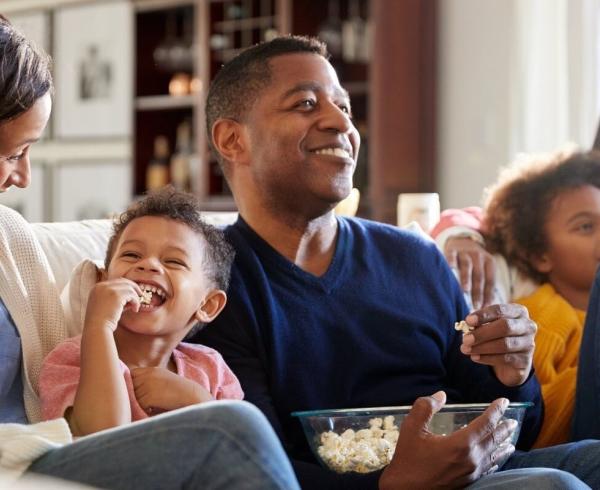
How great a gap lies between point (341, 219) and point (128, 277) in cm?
50

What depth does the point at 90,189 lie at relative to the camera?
6637 mm

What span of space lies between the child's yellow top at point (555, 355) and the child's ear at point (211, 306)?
0.71m

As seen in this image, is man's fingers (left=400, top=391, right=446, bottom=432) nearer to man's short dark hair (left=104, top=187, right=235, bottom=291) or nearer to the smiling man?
the smiling man

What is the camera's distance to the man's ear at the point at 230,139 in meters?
2.04

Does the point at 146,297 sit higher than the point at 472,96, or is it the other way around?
the point at 472,96

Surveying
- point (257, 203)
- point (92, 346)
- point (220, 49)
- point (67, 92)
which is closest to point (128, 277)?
point (92, 346)

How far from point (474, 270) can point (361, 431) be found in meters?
0.73

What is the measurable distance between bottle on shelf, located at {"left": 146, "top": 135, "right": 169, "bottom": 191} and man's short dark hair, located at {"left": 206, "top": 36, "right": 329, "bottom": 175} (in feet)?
13.5

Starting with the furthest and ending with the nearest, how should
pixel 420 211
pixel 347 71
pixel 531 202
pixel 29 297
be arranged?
pixel 347 71 < pixel 420 211 < pixel 531 202 < pixel 29 297

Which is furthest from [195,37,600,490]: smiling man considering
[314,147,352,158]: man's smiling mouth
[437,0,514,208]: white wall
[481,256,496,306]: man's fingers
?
[437,0,514,208]: white wall

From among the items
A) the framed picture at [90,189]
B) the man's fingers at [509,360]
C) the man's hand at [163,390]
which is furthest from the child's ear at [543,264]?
the framed picture at [90,189]

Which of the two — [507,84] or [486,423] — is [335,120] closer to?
[486,423]

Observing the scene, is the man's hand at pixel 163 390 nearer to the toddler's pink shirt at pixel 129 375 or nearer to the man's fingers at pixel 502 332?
the toddler's pink shirt at pixel 129 375

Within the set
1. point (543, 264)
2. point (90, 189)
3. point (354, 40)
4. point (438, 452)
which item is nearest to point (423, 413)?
point (438, 452)
